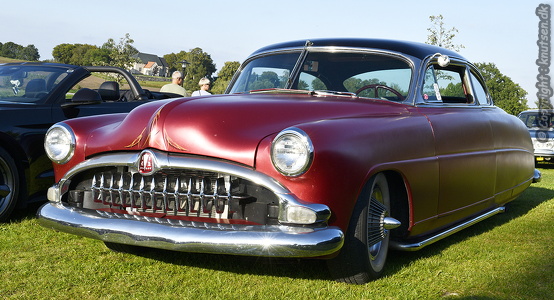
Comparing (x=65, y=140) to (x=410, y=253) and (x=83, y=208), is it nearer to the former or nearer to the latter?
(x=83, y=208)

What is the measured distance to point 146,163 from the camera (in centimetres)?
357

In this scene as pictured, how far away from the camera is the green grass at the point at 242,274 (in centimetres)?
349

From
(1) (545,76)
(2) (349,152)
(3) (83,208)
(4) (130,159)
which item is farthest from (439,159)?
(1) (545,76)

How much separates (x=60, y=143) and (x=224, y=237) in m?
1.50

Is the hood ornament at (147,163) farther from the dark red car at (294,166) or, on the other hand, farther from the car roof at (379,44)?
the car roof at (379,44)

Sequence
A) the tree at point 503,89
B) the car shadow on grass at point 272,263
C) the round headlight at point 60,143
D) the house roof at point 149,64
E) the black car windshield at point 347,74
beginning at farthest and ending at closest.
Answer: the house roof at point 149,64 < the tree at point 503,89 < the black car windshield at point 347,74 < the round headlight at point 60,143 < the car shadow on grass at point 272,263

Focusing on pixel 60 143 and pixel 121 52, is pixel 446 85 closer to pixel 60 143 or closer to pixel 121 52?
pixel 60 143

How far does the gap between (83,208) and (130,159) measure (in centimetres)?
51

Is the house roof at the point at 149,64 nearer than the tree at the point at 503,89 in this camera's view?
No

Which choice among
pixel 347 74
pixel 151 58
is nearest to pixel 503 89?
pixel 347 74

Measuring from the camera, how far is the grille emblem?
3534 millimetres

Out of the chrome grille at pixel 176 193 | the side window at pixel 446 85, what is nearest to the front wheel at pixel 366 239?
the chrome grille at pixel 176 193

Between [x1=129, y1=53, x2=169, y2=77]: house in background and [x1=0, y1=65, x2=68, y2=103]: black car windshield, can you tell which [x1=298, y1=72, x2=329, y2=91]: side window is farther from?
[x1=129, y1=53, x2=169, y2=77]: house in background

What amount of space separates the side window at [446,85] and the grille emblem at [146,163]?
85.8 inches
